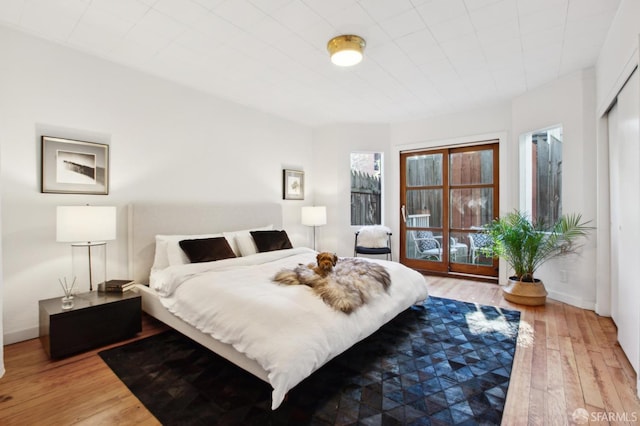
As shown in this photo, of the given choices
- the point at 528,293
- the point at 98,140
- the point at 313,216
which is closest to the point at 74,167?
the point at 98,140

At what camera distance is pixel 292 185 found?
16.4ft

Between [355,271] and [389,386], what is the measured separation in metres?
0.90

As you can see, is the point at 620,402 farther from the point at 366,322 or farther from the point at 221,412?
the point at 221,412

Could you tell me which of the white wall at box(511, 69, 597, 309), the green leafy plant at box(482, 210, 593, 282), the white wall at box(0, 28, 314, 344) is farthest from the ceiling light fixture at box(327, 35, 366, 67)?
the green leafy plant at box(482, 210, 593, 282)

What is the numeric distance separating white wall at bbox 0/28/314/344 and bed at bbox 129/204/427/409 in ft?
0.80

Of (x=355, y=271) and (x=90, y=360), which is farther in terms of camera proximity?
(x=355, y=271)

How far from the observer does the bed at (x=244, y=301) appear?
67.5 inches

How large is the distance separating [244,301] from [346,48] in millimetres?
2207

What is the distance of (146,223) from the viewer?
10.3 ft

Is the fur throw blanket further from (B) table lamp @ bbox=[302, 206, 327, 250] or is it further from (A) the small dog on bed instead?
(B) table lamp @ bbox=[302, 206, 327, 250]

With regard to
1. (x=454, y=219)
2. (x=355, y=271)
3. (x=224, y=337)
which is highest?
(x=454, y=219)

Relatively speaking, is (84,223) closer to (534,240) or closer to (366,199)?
(366,199)

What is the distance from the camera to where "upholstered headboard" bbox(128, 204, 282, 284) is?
3.07m

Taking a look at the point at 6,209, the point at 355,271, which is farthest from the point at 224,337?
the point at 6,209
